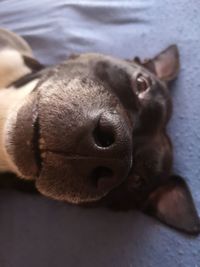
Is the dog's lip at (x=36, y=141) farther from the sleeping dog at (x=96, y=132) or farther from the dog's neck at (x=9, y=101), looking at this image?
the dog's neck at (x=9, y=101)

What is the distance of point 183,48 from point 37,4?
3.28ft

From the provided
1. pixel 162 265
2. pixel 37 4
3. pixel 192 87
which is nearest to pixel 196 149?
pixel 192 87

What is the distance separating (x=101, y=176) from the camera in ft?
4.72

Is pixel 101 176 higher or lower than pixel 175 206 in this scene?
higher

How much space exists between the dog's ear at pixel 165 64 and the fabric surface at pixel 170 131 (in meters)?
0.05

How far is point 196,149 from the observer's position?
A: 2031mm

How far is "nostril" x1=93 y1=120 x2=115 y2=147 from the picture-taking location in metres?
1.35

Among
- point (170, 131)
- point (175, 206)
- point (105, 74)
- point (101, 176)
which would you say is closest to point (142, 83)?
point (105, 74)

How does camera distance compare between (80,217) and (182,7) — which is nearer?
(80,217)

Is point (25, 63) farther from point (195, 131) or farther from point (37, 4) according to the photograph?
point (195, 131)

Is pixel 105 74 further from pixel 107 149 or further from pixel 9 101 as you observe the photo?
pixel 107 149

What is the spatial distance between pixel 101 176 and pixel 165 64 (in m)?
1.05

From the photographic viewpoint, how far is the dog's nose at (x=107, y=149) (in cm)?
134

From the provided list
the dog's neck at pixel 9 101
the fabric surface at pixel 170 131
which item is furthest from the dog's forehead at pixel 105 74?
the fabric surface at pixel 170 131
